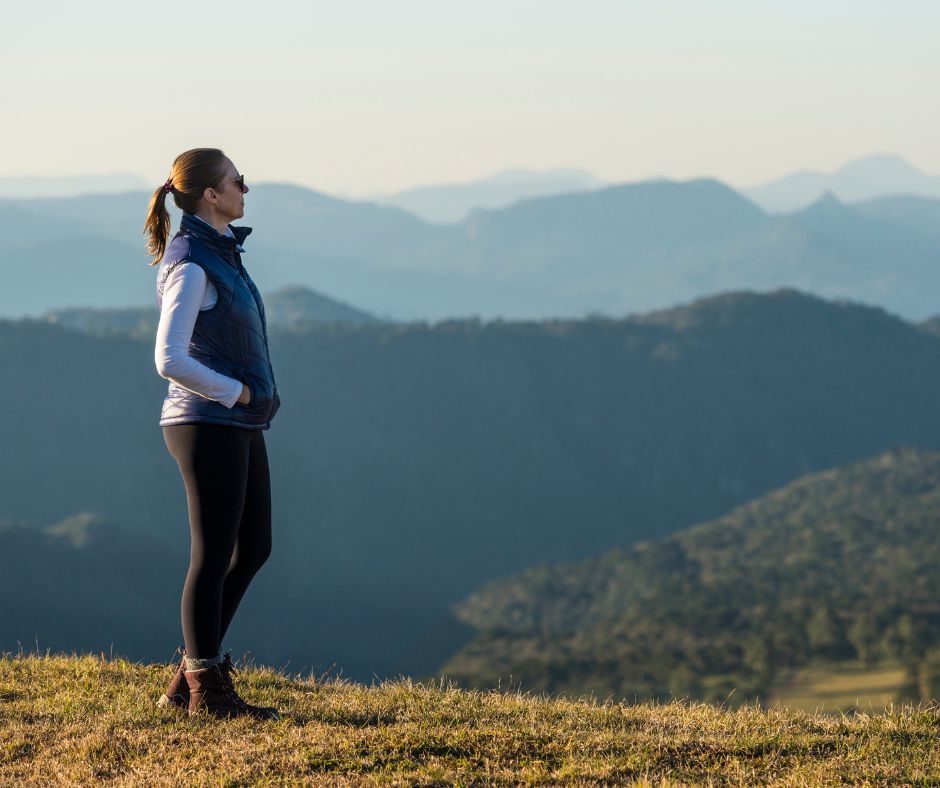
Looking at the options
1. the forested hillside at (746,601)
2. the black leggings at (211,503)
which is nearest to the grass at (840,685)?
the forested hillside at (746,601)

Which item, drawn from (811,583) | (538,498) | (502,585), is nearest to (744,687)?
Result: (811,583)

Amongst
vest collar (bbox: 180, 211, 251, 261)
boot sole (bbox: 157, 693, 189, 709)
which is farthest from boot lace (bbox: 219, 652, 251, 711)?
vest collar (bbox: 180, 211, 251, 261)

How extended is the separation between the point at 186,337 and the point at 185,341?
22 mm

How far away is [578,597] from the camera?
106m

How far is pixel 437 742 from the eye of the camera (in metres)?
5.37

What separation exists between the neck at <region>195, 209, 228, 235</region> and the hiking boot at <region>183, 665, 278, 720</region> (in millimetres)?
2042

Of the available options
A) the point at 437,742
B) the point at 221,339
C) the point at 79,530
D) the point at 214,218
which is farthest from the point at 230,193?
the point at 79,530

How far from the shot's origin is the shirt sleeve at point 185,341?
5266mm

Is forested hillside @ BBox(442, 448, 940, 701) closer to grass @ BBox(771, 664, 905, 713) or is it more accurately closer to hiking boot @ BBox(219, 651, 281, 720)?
grass @ BBox(771, 664, 905, 713)

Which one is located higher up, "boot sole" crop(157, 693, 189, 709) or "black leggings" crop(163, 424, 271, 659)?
"black leggings" crop(163, 424, 271, 659)

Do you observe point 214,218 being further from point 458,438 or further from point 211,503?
point 458,438

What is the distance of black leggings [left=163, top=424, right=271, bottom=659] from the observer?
5.49 metres

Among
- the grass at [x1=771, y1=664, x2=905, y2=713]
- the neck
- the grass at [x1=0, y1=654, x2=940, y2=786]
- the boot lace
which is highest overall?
the neck

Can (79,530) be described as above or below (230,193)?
below
